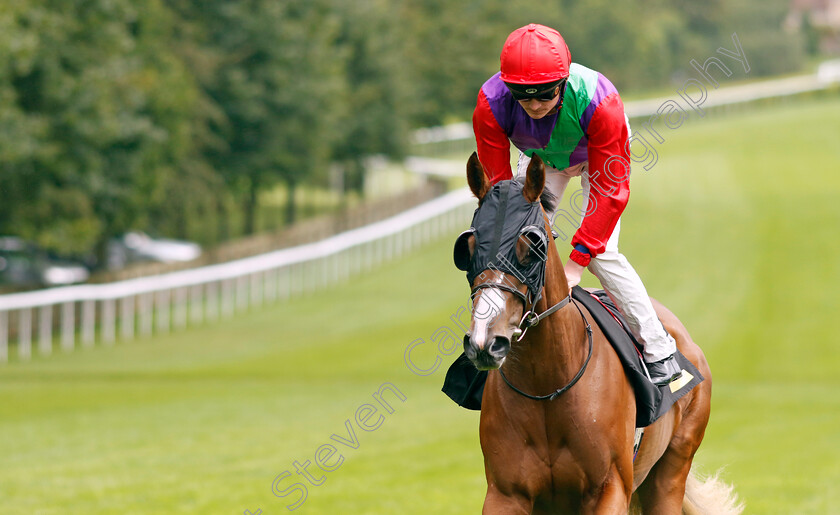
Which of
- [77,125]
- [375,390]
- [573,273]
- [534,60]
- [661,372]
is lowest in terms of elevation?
[375,390]

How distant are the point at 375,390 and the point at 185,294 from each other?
27.4ft

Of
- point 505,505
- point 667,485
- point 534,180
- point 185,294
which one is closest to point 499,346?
point 534,180

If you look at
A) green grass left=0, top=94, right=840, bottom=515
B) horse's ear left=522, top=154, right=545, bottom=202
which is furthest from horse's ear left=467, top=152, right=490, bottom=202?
green grass left=0, top=94, right=840, bottom=515

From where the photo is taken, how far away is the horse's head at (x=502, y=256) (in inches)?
139

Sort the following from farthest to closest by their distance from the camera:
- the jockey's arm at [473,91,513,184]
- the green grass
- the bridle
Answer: the green grass → the jockey's arm at [473,91,513,184] → the bridle

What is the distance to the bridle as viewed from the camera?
3660 millimetres

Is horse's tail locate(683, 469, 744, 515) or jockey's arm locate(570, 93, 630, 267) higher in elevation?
jockey's arm locate(570, 93, 630, 267)

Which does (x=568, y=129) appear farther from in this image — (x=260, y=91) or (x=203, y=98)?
(x=260, y=91)

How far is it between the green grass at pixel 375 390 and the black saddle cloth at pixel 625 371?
116 inches

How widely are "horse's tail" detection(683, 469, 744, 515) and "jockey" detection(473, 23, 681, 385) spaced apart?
1603 millimetres

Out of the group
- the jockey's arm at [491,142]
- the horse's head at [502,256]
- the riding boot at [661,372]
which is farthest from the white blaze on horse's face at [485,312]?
the riding boot at [661,372]

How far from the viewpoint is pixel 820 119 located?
176 ft

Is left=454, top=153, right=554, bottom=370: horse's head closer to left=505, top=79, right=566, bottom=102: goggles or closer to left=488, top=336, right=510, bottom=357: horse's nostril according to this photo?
left=488, top=336, right=510, bottom=357: horse's nostril

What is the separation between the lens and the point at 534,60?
13.5 feet
